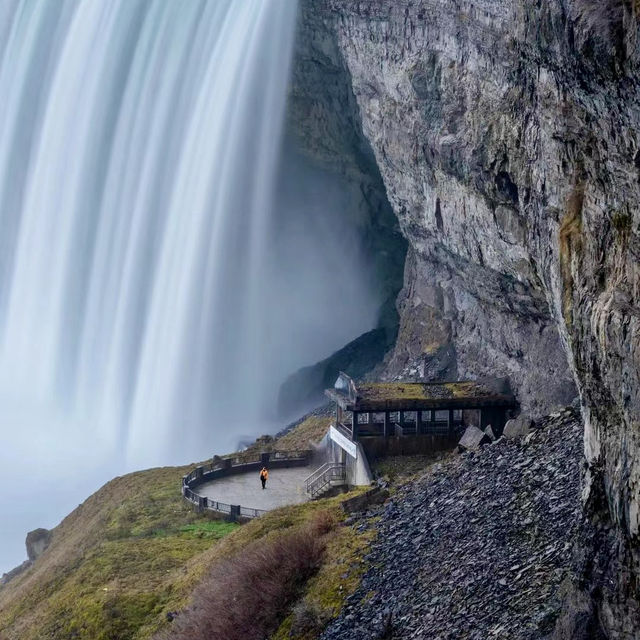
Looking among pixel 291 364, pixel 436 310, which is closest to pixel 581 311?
pixel 436 310

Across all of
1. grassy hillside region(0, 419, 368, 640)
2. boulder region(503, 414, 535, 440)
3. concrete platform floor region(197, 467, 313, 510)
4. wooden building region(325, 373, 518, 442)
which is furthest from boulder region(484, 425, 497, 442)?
concrete platform floor region(197, 467, 313, 510)

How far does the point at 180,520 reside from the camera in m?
33.0

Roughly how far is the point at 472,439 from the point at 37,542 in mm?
17357

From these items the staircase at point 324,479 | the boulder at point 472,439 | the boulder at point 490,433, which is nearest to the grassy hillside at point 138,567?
the staircase at point 324,479

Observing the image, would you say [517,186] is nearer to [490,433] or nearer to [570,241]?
[490,433]

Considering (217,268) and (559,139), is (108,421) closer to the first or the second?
(217,268)

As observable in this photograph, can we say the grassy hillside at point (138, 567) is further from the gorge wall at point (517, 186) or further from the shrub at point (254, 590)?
the gorge wall at point (517, 186)

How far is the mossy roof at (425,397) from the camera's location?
32.8 metres

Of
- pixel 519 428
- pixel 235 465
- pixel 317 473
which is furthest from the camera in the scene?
pixel 235 465

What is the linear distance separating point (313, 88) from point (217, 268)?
7756 millimetres

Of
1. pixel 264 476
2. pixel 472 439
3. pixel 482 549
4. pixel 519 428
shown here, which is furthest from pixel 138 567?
pixel 482 549

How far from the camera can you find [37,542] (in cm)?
4000

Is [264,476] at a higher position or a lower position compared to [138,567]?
higher

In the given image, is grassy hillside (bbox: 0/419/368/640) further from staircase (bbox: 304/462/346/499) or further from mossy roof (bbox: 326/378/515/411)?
mossy roof (bbox: 326/378/515/411)
